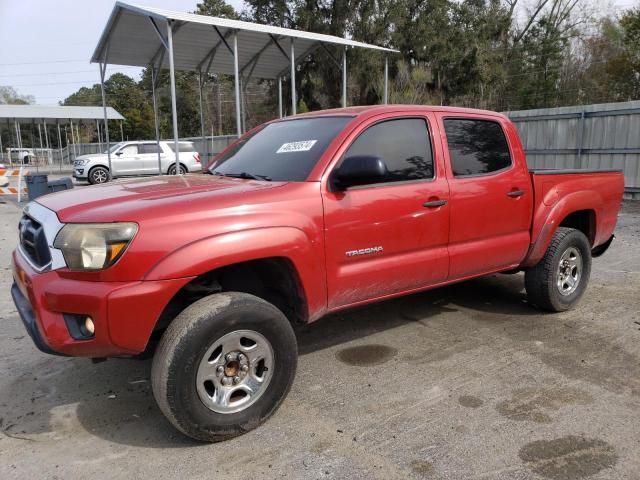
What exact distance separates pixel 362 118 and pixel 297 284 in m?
1.26

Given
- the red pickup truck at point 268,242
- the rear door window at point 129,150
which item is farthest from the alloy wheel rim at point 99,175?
the red pickup truck at point 268,242

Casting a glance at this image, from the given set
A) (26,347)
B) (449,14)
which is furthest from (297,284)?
(449,14)

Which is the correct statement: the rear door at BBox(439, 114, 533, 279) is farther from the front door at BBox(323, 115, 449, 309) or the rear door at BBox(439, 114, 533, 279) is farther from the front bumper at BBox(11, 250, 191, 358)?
the front bumper at BBox(11, 250, 191, 358)

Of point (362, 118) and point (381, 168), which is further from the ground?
point (362, 118)

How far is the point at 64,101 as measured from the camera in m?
85.6

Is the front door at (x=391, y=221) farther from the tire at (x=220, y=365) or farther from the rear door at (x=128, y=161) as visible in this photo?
the rear door at (x=128, y=161)

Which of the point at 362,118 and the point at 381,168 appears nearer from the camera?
the point at 381,168

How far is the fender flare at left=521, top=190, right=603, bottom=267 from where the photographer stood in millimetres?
4508

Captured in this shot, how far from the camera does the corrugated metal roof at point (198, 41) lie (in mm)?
11117

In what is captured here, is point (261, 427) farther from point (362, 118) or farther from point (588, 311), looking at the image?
point (588, 311)

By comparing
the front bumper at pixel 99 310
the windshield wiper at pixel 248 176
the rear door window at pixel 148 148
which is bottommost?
the front bumper at pixel 99 310

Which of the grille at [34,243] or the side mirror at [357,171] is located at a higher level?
the side mirror at [357,171]

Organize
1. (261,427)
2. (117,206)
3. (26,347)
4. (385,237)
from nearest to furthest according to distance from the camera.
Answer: (117,206) → (261,427) → (385,237) → (26,347)

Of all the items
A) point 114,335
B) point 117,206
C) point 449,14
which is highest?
point 449,14
